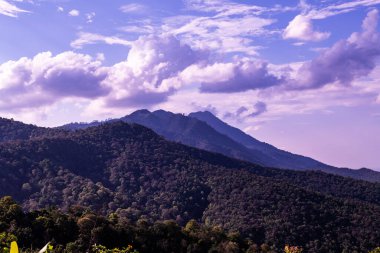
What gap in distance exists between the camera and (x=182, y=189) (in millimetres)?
141750

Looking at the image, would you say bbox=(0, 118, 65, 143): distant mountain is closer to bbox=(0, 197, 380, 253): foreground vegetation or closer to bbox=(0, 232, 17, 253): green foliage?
bbox=(0, 197, 380, 253): foreground vegetation

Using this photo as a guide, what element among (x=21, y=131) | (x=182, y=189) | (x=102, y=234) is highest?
(x=21, y=131)

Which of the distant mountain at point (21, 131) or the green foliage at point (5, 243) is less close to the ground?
the distant mountain at point (21, 131)

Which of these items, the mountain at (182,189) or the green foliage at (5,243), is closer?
the green foliage at (5,243)

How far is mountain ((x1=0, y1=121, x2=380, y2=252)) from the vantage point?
99.6m

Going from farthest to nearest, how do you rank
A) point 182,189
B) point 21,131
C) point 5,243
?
point 21,131 → point 182,189 → point 5,243

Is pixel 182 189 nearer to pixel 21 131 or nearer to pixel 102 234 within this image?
pixel 21 131

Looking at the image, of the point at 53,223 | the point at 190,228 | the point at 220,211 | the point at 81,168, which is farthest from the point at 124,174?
the point at 53,223

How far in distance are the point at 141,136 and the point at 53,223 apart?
149825 millimetres

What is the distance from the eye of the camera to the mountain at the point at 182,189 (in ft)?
327

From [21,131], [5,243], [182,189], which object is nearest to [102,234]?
[5,243]

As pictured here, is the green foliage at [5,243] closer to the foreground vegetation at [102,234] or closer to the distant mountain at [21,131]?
the foreground vegetation at [102,234]

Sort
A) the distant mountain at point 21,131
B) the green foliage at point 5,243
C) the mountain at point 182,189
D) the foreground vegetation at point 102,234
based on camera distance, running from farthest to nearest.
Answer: the distant mountain at point 21,131 → the mountain at point 182,189 → the foreground vegetation at point 102,234 → the green foliage at point 5,243

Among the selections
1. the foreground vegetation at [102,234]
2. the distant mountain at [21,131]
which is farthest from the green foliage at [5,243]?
the distant mountain at [21,131]
